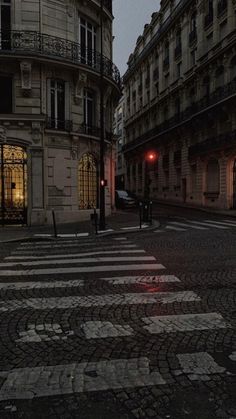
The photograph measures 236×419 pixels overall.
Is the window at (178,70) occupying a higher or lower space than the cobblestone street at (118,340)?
higher

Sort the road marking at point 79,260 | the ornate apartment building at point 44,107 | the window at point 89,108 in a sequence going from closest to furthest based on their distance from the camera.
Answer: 1. the road marking at point 79,260
2. the ornate apartment building at point 44,107
3. the window at point 89,108

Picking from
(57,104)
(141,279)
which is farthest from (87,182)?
(141,279)

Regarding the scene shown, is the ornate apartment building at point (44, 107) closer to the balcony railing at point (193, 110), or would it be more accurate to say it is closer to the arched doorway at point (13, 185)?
the arched doorway at point (13, 185)

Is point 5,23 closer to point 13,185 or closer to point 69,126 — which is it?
point 69,126

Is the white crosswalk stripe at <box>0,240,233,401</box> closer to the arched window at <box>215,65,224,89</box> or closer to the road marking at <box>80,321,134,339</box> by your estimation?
the road marking at <box>80,321,134,339</box>

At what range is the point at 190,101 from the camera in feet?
124

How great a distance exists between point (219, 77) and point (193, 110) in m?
4.76

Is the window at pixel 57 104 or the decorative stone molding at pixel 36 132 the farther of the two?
the window at pixel 57 104

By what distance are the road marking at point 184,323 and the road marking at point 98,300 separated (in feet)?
2.15

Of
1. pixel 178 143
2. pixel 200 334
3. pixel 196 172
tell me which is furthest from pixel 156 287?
pixel 178 143

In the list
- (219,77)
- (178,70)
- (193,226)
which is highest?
(178,70)

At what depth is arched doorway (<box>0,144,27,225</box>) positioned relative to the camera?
18359 millimetres

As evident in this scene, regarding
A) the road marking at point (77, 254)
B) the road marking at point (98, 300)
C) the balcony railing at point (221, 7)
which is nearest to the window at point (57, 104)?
the road marking at point (77, 254)

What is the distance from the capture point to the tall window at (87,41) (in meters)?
20.8
